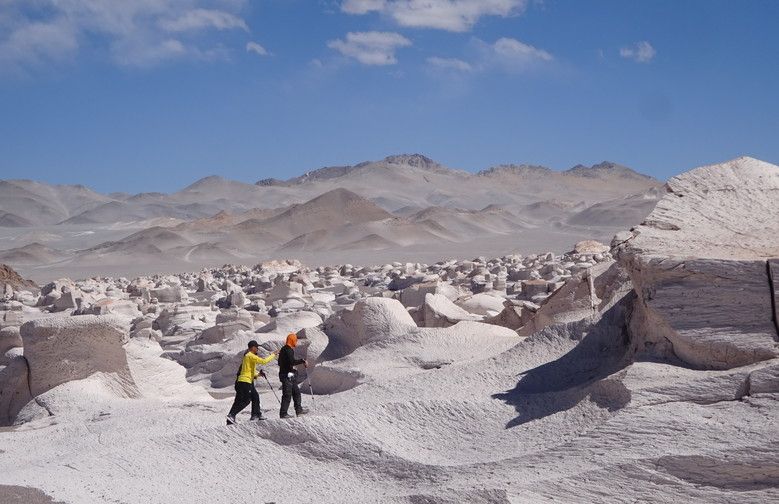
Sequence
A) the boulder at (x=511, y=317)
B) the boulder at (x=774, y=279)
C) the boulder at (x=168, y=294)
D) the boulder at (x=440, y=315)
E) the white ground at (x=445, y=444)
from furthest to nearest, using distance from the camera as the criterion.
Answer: the boulder at (x=168, y=294)
the boulder at (x=440, y=315)
the boulder at (x=511, y=317)
the boulder at (x=774, y=279)
the white ground at (x=445, y=444)

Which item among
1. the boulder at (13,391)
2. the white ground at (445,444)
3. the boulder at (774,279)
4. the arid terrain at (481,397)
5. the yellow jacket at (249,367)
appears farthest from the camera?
the boulder at (13,391)

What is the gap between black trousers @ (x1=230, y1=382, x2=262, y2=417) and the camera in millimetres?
6582

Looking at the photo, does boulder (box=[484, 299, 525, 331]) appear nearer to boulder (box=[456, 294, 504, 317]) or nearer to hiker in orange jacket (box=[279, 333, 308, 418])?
boulder (box=[456, 294, 504, 317])

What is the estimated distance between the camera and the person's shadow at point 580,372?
5557 millimetres

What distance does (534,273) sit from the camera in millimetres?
21953

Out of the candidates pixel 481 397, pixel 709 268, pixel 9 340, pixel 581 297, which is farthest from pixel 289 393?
pixel 9 340

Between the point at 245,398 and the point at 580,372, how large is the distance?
224 centimetres

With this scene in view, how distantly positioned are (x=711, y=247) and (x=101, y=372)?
17.2ft

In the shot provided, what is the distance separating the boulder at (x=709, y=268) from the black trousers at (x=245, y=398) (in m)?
2.52

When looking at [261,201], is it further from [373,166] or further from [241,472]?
[241,472]

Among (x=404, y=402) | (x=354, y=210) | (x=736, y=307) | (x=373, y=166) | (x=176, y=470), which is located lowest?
(x=176, y=470)

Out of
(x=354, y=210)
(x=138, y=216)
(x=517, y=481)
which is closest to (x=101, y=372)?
→ (x=517, y=481)

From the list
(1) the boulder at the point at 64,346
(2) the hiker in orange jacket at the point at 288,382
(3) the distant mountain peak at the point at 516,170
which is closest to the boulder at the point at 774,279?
(2) the hiker in orange jacket at the point at 288,382

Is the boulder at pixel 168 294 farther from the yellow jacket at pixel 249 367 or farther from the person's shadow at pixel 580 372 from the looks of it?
the person's shadow at pixel 580 372
